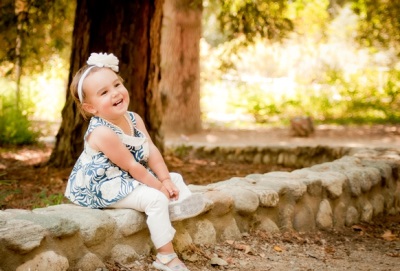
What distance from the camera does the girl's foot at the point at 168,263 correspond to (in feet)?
9.15

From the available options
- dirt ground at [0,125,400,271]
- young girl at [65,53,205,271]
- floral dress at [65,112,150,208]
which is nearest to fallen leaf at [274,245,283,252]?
dirt ground at [0,125,400,271]

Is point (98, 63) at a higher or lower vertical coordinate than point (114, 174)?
higher

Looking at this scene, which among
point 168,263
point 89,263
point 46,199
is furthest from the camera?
point 46,199

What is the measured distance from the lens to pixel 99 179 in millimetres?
2908

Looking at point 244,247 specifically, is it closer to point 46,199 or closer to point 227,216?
point 227,216

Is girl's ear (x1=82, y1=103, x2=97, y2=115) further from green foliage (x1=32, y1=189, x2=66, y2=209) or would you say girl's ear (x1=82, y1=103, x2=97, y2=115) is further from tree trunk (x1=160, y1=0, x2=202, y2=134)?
tree trunk (x1=160, y1=0, x2=202, y2=134)

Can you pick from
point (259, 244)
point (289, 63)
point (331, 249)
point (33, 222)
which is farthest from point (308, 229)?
point (289, 63)

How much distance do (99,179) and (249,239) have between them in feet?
3.72

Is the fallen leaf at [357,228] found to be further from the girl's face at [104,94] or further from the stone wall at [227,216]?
the girl's face at [104,94]

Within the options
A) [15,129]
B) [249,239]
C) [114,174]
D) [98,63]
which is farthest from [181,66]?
[114,174]

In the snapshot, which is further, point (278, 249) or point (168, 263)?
point (278, 249)

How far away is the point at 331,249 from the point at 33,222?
2.03 meters

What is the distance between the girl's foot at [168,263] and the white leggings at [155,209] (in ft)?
0.19

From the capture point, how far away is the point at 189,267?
118 inches
